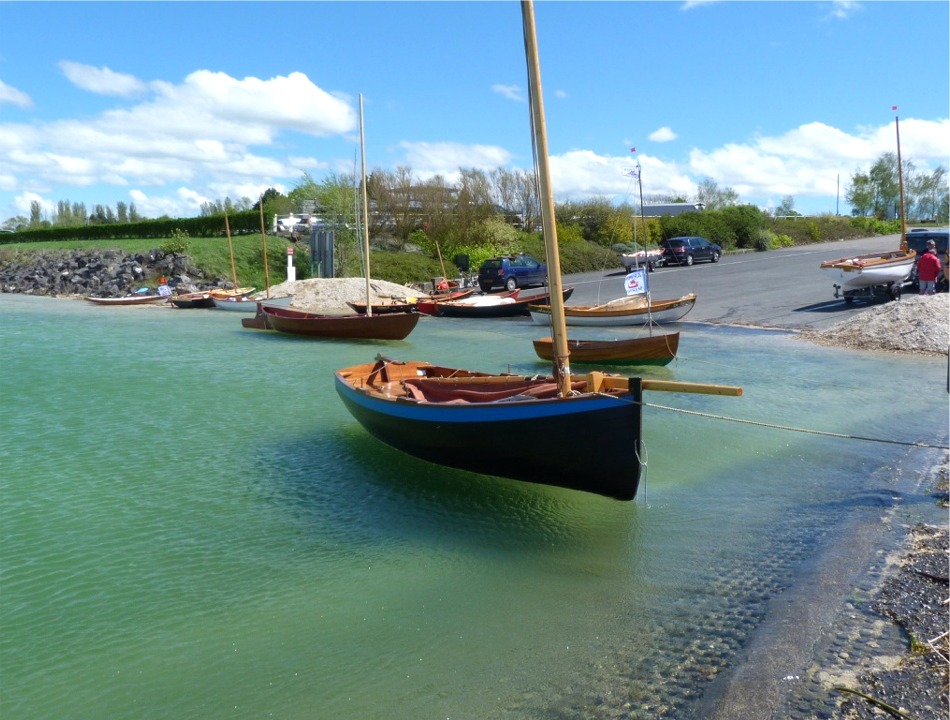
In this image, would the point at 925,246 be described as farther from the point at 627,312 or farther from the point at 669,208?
the point at 669,208

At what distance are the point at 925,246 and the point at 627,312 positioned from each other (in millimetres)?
14156

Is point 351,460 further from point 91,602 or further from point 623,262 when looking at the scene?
point 623,262

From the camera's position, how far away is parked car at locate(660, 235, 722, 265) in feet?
157

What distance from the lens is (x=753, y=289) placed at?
35250 mm

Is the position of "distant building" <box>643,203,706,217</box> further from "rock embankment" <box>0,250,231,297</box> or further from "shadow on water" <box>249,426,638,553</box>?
"shadow on water" <box>249,426,638,553</box>

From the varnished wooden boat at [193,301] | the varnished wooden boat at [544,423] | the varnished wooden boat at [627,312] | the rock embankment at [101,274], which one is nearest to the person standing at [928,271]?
the varnished wooden boat at [627,312]

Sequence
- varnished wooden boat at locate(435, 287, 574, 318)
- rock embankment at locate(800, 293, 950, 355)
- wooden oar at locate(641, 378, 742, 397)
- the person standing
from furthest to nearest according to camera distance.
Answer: varnished wooden boat at locate(435, 287, 574, 318)
the person standing
rock embankment at locate(800, 293, 950, 355)
wooden oar at locate(641, 378, 742, 397)

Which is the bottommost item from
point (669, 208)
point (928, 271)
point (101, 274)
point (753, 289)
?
point (753, 289)

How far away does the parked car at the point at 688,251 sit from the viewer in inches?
1879

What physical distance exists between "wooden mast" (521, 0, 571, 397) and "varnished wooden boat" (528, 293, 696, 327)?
15240 mm

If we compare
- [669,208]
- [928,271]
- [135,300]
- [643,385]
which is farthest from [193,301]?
[669,208]

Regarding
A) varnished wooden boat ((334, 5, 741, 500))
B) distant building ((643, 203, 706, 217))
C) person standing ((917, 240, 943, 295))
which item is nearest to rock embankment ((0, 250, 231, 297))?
person standing ((917, 240, 943, 295))

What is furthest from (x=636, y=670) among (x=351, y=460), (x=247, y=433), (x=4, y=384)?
(x=4, y=384)

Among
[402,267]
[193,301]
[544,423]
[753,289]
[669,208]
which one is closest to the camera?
[544,423]
